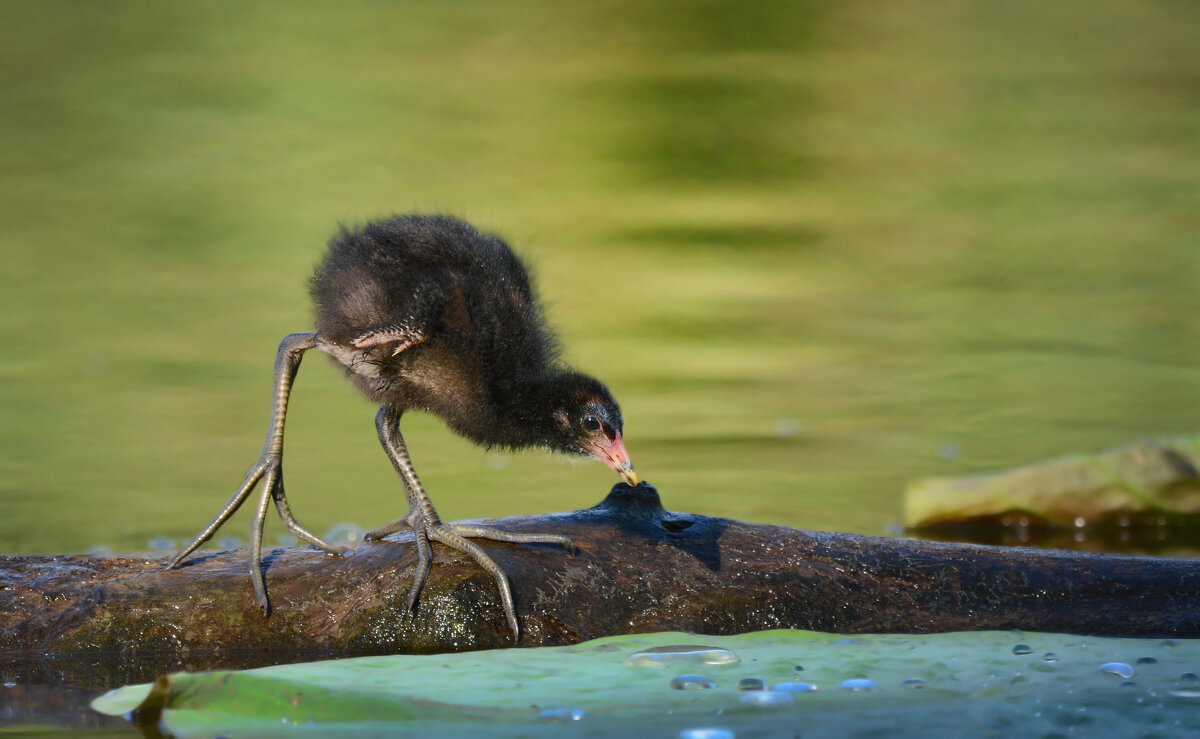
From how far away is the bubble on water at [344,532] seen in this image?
16.6ft

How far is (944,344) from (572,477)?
9.86 feet

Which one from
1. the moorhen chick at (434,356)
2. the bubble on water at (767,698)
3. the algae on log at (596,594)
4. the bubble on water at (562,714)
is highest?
the moorhen chick at (434,356)

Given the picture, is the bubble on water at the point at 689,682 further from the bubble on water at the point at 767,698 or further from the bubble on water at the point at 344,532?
the bubble on water at the point at 344,532

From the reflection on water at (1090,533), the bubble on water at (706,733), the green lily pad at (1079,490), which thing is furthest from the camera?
the green lily pad at (1079,490)

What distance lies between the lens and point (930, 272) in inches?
386

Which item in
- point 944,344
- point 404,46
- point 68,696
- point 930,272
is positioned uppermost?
point 404,46

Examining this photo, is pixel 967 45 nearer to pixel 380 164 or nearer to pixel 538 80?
pixel 538 80

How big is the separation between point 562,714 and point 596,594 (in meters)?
0.82

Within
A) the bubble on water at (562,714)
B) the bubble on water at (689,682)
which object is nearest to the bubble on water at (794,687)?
the bubble on water at (689,682)

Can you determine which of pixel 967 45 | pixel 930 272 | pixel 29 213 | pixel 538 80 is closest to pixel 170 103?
pixel 29 213

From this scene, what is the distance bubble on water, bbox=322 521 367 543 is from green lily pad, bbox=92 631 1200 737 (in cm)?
207

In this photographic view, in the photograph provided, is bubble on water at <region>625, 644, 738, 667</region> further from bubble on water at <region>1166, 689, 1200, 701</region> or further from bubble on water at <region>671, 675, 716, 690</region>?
bubble on water at <region>1166, 689, 1200, 701</region>

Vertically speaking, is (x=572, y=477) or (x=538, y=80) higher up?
(x=538, y=80)

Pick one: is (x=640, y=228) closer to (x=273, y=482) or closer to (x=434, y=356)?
(x=434, y=356)
